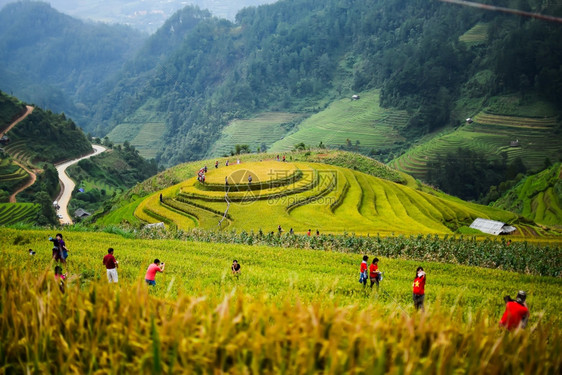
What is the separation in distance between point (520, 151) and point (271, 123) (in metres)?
87.8

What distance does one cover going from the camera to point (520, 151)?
91562 millimetres

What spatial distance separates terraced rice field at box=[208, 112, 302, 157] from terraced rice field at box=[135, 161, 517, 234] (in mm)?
93513

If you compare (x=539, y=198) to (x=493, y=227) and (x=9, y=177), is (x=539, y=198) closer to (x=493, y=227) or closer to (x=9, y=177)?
(x=493, y=227)

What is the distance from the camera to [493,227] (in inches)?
1441

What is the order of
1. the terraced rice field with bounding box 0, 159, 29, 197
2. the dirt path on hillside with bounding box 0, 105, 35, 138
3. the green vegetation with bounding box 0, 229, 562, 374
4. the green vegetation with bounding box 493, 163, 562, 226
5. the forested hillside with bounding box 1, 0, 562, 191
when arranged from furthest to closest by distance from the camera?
1. the forested hillside with bounding box 1, 0, 562, 191
2. the dirt path on hillside with bounding box 0, 105, 35, 138
3. the terraced rice field with bounding box 0, 159, 29, 197
4. the green vegetation with bounding box 493, 163, 562, 226
5. the green vegetation with bounding box 0, 229, 562, 374

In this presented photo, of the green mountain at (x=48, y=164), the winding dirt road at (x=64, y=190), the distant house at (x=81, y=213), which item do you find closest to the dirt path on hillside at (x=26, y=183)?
the green mountain at (x=48, y=164)

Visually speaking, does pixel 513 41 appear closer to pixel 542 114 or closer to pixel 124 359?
pixel 542 114

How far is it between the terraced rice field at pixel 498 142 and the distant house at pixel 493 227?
47975 mm

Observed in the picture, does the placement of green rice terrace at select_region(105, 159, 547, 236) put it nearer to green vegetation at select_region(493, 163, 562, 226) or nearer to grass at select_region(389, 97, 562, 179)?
green vegetation at select_region(493, 163, 562, 226)

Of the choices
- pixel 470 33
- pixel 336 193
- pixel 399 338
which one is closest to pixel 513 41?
pixel 470 33

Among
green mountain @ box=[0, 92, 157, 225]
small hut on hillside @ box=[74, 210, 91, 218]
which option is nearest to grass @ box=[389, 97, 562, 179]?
small hut on hillside @ box=[74, 210, 91, 218]

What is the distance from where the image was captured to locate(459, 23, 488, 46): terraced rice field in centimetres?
14188

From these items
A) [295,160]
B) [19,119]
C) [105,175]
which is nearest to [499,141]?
[295,160]

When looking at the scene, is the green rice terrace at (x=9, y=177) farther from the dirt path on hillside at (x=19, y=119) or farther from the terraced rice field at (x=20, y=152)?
the dirt path on hillside at (x=19, y=119)
